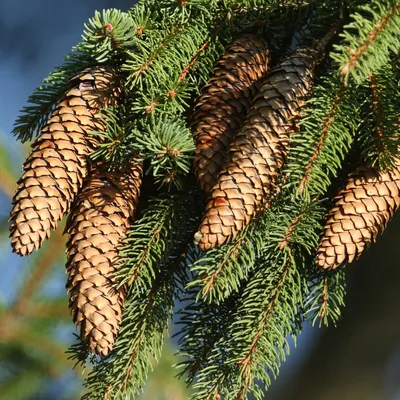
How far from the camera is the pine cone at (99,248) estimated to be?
25.9 inches

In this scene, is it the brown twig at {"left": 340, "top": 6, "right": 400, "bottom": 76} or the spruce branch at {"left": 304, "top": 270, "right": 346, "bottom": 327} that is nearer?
the brown twig at {"left": 340, "top": 6, "right": 400, "bottom": 76}

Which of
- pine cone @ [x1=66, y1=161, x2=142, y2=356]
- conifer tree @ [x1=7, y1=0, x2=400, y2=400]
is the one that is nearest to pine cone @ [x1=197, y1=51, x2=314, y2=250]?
conifer tree @ [x1=7, y1=0, x2=400, y2=400]

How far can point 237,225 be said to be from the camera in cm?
63

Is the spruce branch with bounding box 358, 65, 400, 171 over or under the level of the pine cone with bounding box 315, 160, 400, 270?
over

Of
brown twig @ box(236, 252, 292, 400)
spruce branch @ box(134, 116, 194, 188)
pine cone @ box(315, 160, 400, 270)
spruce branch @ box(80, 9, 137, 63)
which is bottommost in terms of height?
brown twig @ box(236, 252, 292, 400)

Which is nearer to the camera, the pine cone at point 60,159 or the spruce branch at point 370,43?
the spruce branch at point 370,43

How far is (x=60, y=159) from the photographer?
26.7 inches

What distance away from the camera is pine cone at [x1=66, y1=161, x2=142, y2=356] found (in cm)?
66

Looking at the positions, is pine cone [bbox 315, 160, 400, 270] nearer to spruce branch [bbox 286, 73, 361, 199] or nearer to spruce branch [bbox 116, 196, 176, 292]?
spruce branch [bbox 286, 73, 361, 199]

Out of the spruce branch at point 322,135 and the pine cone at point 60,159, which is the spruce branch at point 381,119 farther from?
the pine cone at point 60,159

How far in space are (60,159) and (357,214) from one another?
0.89 feet

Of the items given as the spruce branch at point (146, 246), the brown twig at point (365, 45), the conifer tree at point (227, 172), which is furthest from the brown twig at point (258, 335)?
the brown twig at point (365, 45)

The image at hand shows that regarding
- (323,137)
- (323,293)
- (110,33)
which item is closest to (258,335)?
(323,293)

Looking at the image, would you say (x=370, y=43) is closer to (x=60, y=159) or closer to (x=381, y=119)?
(x=381, y=119)
